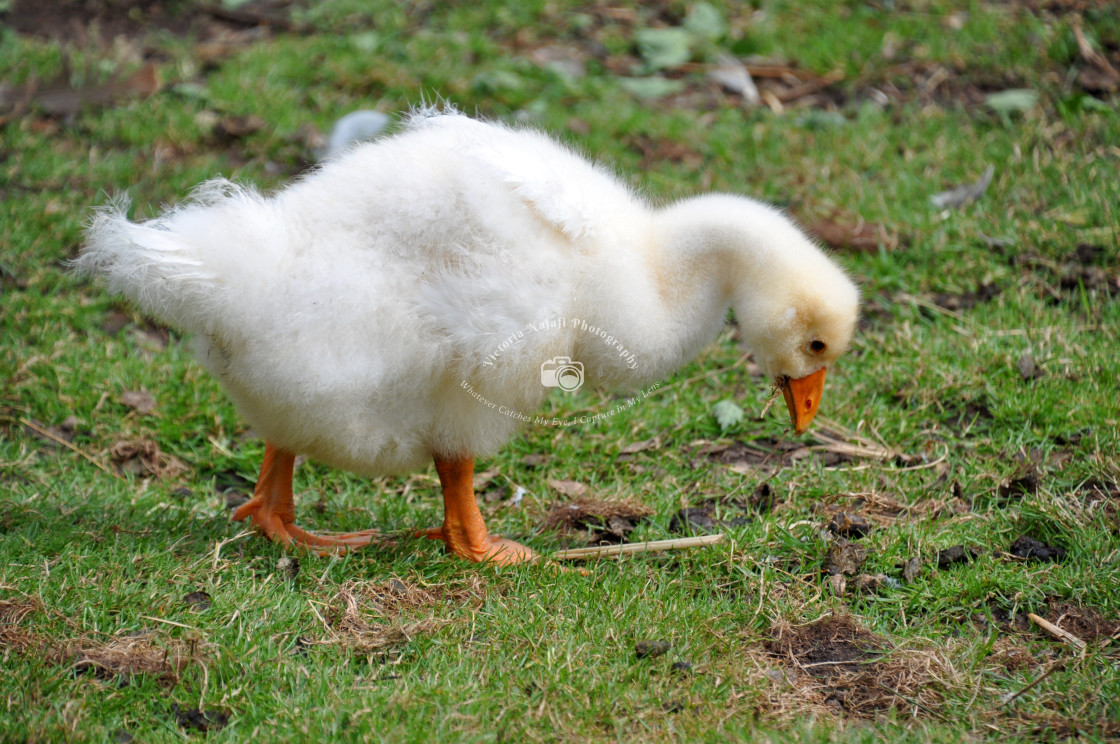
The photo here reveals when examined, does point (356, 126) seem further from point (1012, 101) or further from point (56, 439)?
point (1012, 101)

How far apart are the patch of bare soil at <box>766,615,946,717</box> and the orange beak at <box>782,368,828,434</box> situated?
0.78 m

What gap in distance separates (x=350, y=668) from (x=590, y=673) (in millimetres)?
714

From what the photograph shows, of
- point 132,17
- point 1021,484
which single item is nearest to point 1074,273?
point 1021,484

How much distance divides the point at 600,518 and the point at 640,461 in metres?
0.53

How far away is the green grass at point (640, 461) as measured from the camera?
9.62 feet

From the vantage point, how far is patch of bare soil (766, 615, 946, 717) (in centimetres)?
301

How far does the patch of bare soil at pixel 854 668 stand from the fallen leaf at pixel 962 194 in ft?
11.1

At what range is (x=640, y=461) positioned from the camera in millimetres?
4559

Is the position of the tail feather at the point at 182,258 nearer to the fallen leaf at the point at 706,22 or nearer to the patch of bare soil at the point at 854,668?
the patch of bare soil at the point at 854,668

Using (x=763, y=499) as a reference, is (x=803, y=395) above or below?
above

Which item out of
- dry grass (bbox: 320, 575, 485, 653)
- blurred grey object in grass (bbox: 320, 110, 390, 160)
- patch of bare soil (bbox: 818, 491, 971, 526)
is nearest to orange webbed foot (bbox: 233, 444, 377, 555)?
dry grass (bbox: 320, 575, 485, 653)

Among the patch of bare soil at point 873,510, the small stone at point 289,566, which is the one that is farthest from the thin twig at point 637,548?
the small stone at point 289,566

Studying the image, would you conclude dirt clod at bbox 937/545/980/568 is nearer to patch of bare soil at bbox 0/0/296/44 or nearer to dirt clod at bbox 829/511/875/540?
dirt clod at bbox 829/511/875/540

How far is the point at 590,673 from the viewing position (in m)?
3.02
